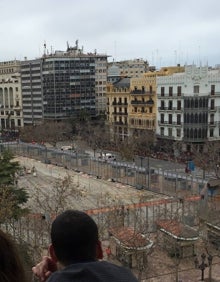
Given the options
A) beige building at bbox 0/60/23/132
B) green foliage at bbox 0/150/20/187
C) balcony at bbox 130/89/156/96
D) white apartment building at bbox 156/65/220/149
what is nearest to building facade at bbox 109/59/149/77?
beige building at bbox 0/60/23/132

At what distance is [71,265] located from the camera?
7.93ft

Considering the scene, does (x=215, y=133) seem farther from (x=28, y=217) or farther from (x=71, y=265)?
(x=71, y=265)

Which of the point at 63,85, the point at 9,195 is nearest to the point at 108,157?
the point at 63,85

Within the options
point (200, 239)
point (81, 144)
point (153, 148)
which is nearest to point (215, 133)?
point (153, 148)

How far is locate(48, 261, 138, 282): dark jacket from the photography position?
2219 mm

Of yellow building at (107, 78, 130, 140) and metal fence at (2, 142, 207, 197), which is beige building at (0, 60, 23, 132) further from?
metal fence at (2, 142, 207, 197)

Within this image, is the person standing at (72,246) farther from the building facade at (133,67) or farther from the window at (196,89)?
the building facade at (133,67)

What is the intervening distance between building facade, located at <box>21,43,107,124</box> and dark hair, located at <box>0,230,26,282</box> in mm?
66367

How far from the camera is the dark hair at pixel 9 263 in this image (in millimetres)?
2340

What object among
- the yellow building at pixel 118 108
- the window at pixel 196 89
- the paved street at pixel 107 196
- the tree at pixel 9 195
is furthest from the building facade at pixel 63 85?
the tree at pixel 9 195

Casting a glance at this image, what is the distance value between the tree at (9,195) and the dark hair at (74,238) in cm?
1443

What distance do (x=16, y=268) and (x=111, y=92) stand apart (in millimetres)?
58257

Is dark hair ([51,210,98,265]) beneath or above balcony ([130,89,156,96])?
beneath


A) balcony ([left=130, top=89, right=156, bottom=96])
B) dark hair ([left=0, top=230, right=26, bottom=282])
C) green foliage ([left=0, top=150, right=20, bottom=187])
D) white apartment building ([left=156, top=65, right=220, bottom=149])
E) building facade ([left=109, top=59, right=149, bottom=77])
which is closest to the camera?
dark hair ([left=0, top=230, right=26, bottom=282])
